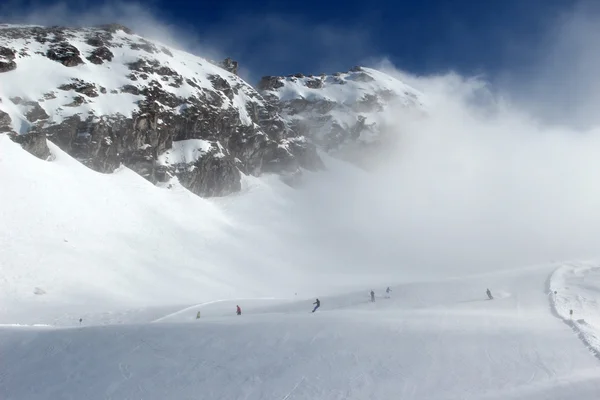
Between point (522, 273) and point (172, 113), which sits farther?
point (172, 113)

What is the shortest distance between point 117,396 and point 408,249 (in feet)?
245

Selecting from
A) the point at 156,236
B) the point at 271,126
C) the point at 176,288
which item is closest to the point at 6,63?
the point at 156,236

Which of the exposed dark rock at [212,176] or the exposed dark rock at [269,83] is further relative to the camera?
the exposed dark rock at [269,83]

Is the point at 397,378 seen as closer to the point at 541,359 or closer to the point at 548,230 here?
the point at 541,359

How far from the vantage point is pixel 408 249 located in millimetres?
84188

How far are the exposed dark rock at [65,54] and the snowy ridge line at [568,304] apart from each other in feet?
286

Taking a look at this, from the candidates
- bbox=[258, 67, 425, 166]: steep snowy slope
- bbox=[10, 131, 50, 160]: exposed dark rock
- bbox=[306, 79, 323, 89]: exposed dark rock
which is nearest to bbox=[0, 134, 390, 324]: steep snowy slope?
bbox=[10, 131, 50, 160]: exposed dark rock

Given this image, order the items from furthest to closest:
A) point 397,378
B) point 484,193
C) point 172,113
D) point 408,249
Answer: point 484,193
point 172,113
point 408,249
point 397,378

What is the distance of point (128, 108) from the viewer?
3255 inches

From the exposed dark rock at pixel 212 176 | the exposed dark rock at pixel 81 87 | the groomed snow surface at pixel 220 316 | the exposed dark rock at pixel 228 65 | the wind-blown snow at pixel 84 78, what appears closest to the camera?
the groomed snow surface at pixel 220 316

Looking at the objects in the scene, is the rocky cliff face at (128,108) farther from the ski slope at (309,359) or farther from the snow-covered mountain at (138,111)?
the ski slope at (309,359)

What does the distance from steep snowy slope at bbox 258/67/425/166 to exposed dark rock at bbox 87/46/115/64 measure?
2865 inches

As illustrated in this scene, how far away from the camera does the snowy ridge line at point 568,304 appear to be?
18703 mm

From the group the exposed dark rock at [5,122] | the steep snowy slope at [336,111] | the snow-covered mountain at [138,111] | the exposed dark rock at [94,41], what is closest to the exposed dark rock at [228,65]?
the snow-covered mountain at [138,111]
